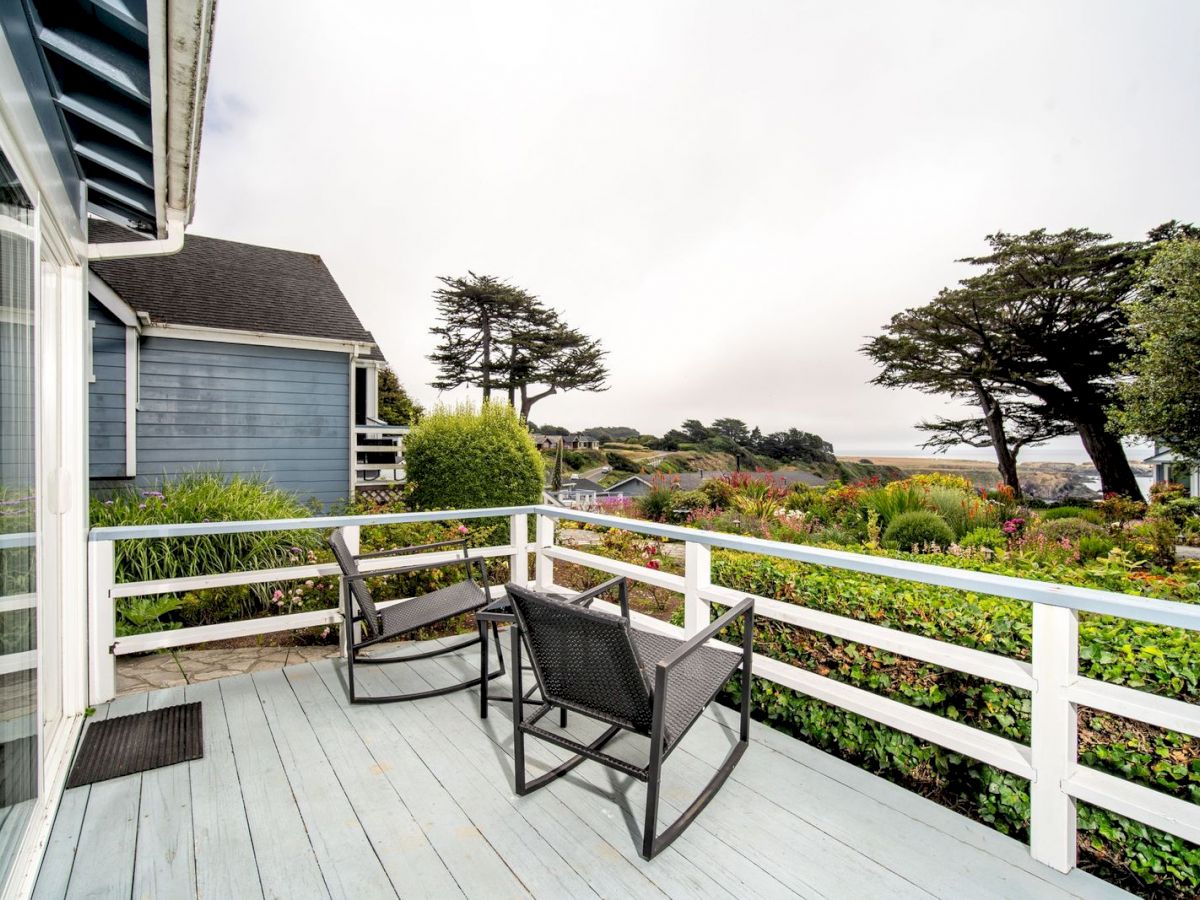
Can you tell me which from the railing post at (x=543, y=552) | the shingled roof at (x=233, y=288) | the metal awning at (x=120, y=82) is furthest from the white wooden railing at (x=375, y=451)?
the metal awning at (x=120, y=82)

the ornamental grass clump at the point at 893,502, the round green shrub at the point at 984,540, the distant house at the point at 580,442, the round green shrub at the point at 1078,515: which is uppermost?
the distant house at the point at 580,442

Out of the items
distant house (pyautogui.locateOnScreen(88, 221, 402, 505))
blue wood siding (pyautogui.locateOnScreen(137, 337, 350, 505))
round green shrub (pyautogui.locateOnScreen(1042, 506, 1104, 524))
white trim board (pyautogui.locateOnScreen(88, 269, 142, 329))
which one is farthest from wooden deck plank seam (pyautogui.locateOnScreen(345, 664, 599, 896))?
round green shrub (pyautogui.locateOnScreen(1042, 506, 1104, 524))

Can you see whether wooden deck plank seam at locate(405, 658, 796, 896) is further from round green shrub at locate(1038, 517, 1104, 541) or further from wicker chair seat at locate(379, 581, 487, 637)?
round green shrub at locate(1038, 517, 1104, 541)

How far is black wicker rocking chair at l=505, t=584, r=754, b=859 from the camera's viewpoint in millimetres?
1587

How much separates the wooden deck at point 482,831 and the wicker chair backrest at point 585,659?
387 millimetres

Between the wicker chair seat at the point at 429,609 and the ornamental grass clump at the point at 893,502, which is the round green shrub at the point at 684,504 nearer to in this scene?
the ornamental grass clump at the point at 893,502

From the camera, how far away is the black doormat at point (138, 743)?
213cm

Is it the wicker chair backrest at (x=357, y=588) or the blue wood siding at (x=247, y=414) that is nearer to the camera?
the wicker chair backrest at (x=357, y=588)

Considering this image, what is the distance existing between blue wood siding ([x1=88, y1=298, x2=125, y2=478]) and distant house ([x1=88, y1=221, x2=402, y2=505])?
12 millimetres

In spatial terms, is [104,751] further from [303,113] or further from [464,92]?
[464,92]

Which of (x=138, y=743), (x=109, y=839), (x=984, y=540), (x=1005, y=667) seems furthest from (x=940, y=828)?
(x=984, y=540)

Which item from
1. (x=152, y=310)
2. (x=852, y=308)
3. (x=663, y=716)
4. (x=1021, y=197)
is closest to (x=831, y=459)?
(x=852, y=308)

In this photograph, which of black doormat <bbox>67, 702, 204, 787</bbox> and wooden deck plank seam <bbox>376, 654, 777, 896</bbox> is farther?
black doormat <bbox>67, 702, 204, 787</bbox>

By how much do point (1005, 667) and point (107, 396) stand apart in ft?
29.6
